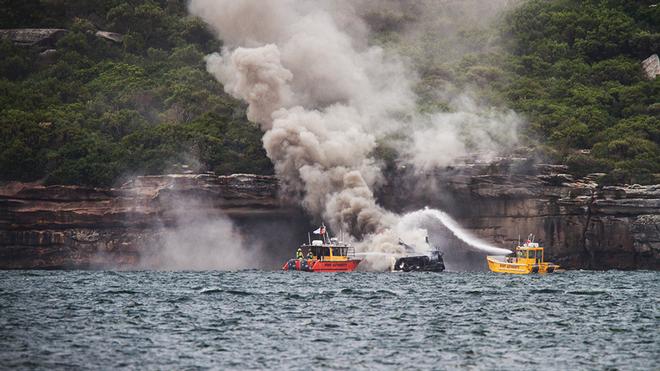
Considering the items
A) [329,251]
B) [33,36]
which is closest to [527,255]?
[329,251]

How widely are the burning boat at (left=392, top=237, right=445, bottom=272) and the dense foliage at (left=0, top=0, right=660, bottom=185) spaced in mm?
22662

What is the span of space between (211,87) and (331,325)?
367ft

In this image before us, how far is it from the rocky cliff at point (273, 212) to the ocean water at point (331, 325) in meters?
25.3

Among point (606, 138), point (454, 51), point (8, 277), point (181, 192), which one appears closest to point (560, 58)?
point (454, 51)

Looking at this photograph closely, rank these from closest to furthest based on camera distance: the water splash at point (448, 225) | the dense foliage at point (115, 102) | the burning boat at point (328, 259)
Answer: the burning boat at point (328, 259) < the water splash at point (448, 225) < the dense foliage at point (115, 102)

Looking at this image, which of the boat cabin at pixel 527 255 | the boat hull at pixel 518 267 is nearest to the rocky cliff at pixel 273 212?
the boat hull at pixel 518 267

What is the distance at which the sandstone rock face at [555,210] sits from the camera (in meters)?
115

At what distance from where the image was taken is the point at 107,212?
4938 inches

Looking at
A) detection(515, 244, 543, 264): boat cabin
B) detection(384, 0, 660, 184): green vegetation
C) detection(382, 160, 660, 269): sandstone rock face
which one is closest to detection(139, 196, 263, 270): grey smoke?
detection(382, 160, 660, 269): sandstone rock face

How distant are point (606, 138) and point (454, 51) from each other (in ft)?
167

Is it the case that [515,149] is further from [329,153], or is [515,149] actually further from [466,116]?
[329,153]

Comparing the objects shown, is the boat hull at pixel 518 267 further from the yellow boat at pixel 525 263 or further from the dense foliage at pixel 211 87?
the dense foliage at pixel 211 87

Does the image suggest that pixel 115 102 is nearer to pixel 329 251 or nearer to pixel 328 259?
pixel 329 251

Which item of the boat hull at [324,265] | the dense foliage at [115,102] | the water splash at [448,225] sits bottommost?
the boat hull at [324,265]
